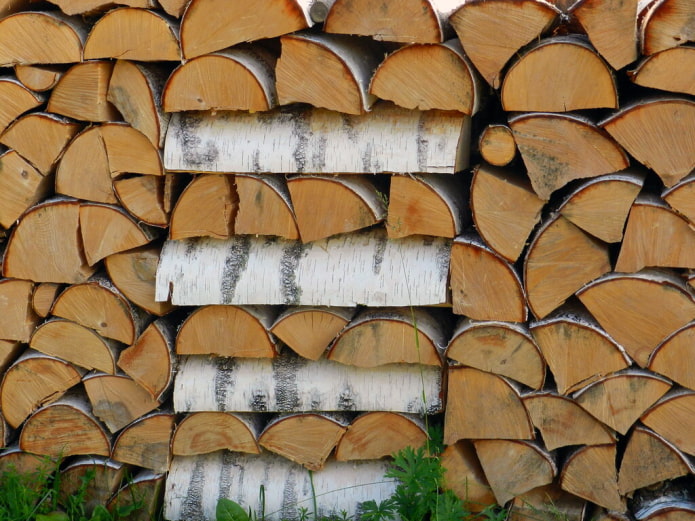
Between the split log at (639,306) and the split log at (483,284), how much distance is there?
6.9 inches

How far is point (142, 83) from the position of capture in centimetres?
226

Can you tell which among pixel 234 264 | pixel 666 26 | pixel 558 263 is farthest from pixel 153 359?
pixel 666 26

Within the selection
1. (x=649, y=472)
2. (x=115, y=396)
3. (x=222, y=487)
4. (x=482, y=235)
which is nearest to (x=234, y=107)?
(x=482, y=235)

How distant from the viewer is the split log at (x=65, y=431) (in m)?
2.55

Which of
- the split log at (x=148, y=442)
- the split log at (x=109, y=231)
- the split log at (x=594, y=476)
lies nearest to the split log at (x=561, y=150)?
the split log at (x=594, y=476)

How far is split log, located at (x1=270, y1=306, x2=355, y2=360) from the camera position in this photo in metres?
2.34

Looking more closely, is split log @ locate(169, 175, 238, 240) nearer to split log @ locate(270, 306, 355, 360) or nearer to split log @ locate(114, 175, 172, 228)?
split log @ locate(114, 175, 172, 228)

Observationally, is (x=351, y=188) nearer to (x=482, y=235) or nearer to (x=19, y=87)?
(x=482, y=235)

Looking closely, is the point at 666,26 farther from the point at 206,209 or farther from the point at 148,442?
the point at 148,442

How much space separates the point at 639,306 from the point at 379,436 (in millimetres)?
846

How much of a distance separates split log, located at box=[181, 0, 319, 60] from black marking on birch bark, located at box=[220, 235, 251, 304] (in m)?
0.55

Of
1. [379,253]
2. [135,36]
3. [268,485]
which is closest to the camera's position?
[135,36]

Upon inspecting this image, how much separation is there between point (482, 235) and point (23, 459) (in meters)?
1.64

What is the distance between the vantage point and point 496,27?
6.59 feet
